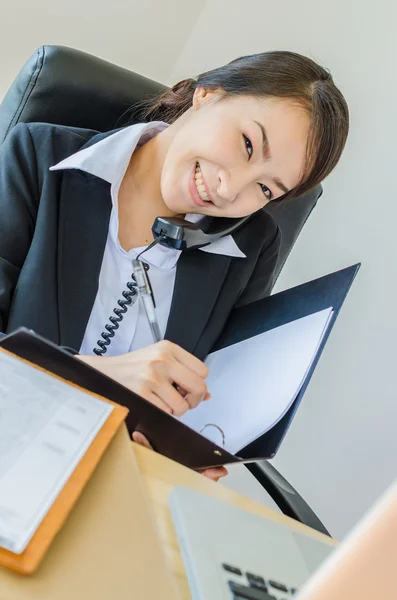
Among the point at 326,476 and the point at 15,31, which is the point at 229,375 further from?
the point at 15,31

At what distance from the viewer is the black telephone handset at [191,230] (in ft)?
2.83

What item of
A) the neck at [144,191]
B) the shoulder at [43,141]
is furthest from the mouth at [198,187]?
the shoulder at [43,141]

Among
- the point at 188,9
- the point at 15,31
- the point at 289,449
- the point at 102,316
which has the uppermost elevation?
the point at 188,9

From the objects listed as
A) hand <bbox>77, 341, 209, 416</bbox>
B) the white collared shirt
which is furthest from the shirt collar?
hand <bbox>77, 341, 209, 416</bbox>

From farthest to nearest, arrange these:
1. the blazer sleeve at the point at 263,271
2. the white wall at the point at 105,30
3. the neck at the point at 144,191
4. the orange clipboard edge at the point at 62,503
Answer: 1. the white wall at the point at 105,30
2. the blazer sleeve at the point at 263,271
3. the neck at the point at 144,191
4. the orange clipboard edge at the point at 62,503

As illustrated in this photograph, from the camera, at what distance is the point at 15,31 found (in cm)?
124

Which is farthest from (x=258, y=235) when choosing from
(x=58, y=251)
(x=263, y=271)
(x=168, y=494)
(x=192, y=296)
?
(x=168, y=494)

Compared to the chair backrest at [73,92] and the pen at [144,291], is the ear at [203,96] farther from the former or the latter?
the pen at [144,291]

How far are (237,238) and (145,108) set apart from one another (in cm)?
31

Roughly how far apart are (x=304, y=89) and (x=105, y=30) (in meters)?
0.82

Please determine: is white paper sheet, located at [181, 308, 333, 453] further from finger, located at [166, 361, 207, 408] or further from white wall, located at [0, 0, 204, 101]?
white wall, located at [0, 0, 204, 101]

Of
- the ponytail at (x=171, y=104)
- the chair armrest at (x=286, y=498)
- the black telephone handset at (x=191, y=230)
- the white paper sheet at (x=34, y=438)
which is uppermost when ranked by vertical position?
the ponytail at (x=171, y=104)

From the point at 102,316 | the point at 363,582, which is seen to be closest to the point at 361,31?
the point at 102,316

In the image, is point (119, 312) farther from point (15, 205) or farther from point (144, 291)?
point (15, 205)
